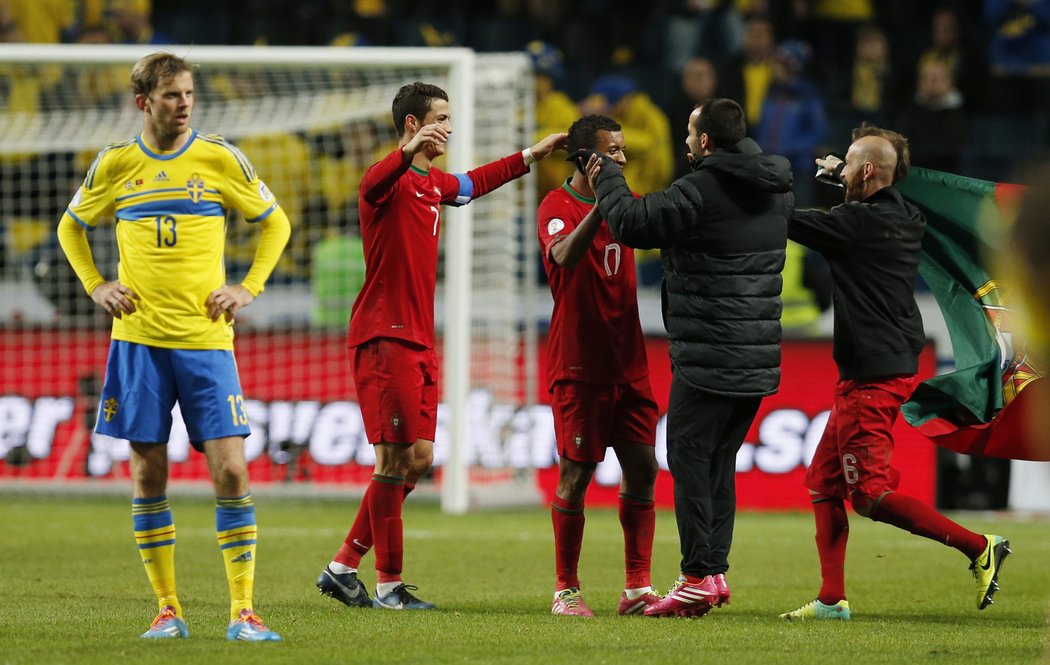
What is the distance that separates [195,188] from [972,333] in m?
3.63

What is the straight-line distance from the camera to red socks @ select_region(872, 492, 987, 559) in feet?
21.7

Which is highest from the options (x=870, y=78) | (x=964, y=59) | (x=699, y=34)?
(x=699, y=34)

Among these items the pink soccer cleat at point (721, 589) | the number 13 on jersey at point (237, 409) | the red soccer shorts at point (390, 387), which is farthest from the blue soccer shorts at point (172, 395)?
the pink soccer cleat at point (721, 589)

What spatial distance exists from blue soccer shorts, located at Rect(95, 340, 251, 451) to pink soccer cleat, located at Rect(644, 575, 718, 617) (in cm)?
194

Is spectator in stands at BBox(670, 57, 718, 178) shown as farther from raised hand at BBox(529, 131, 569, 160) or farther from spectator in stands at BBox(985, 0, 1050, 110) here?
raised hand at BBox(529, 131, 569, 160)

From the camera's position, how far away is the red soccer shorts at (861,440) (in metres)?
6.66

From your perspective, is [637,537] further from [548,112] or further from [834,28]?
[834,28]

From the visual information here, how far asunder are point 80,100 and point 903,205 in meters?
9.43

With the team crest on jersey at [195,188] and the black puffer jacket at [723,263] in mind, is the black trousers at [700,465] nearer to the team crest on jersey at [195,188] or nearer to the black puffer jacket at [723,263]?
the black puffer jacket at [723,263]

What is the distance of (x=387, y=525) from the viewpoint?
22.7 ft

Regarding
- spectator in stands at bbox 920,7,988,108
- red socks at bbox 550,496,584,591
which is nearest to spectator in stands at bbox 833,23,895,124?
spectator in stands at bbox 920,7,988,108

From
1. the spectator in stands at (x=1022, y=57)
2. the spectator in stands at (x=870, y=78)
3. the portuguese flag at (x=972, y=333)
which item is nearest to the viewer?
the portuguese flag at (x=972, y=333)

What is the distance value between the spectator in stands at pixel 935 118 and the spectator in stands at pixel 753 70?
1428 mm

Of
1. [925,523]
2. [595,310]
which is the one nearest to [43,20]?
[595,310]
